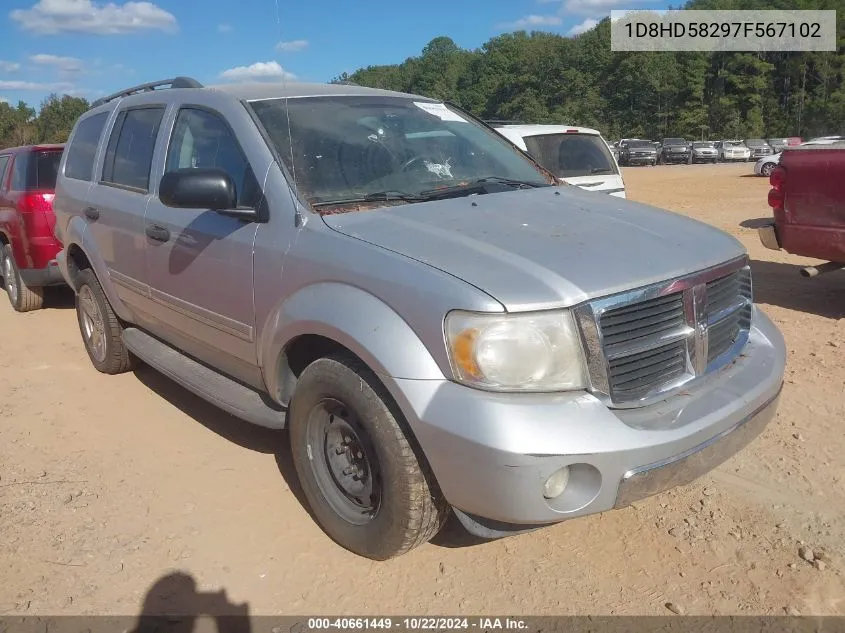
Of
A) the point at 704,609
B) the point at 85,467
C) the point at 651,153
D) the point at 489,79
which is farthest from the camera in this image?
the point at 489,79

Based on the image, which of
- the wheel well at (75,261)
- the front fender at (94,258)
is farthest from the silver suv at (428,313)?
the wheel well at (75,261)

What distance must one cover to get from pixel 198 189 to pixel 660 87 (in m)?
82.3

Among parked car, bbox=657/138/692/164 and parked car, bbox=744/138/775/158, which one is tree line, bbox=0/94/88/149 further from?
parked car, bbox=744/138/775/158

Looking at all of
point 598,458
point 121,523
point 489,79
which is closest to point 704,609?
point 598,458

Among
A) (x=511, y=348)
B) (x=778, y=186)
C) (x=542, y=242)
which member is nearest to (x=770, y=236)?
(x=778, y=186)

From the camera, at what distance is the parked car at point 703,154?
44.8 m

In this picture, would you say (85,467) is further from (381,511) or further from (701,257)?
(701,257)

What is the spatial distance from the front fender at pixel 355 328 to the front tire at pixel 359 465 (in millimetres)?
147

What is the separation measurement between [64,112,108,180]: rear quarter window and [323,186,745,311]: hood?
2.91 m

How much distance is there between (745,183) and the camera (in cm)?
2378

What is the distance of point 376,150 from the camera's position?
11.4ft

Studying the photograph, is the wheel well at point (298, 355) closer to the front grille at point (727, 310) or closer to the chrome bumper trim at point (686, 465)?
the chrome bumper trim at point (686, 465)

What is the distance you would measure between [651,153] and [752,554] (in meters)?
42.8

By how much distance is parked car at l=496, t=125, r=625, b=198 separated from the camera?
8.24 m
